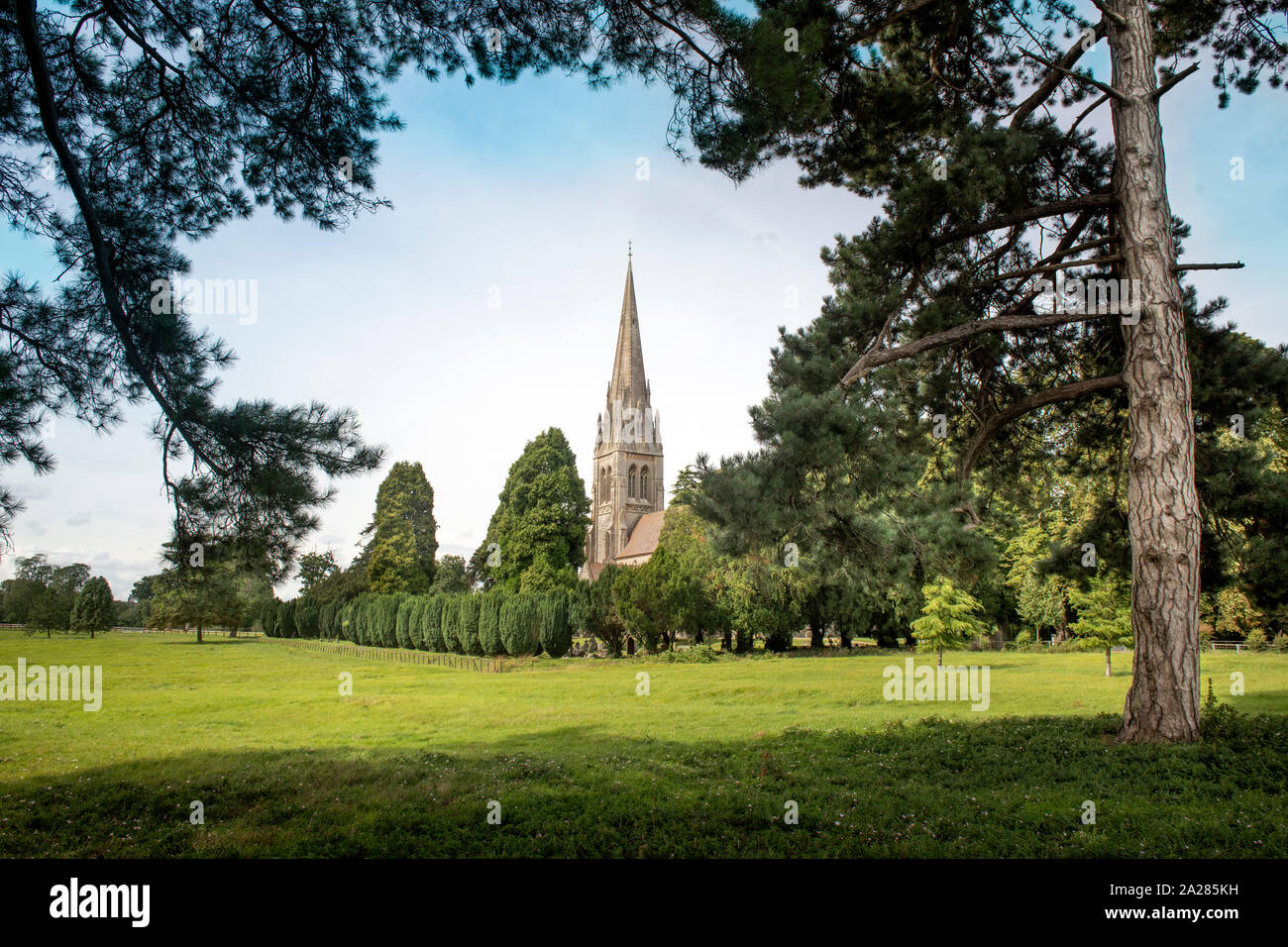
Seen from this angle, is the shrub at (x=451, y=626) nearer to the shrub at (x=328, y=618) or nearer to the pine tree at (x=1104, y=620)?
the shrub at (x=328, y=618)

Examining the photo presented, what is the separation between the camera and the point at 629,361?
264 feet

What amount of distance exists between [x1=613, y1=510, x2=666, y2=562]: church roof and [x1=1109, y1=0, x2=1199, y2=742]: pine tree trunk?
60771 mm

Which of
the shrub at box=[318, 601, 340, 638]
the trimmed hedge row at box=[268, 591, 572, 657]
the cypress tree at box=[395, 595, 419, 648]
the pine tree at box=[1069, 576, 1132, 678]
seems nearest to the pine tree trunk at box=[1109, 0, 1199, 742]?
the pine tree at box=[1069, 576, 1132, 678]

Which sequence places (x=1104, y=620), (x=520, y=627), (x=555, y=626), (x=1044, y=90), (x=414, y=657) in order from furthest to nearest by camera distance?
(x=414, y=657)
(x=555, y=626)
(x=520, y=627)
(x=1104, y=620)
(x=1044, y=90)

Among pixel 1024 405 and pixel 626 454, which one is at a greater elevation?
pixel 626 454

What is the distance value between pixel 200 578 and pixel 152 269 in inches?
118

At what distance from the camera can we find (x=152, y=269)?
22.6ft

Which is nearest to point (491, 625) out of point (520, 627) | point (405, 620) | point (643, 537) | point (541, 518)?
point (520, 627)

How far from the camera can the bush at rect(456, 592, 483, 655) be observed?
35188mm

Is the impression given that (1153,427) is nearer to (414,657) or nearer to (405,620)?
(414,657)

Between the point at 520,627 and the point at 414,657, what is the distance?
233 inches

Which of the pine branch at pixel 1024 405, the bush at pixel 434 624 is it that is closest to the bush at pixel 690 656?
the bush at pixel 434 624

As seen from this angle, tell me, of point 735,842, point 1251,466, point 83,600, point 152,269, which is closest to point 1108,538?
point 1251,466
